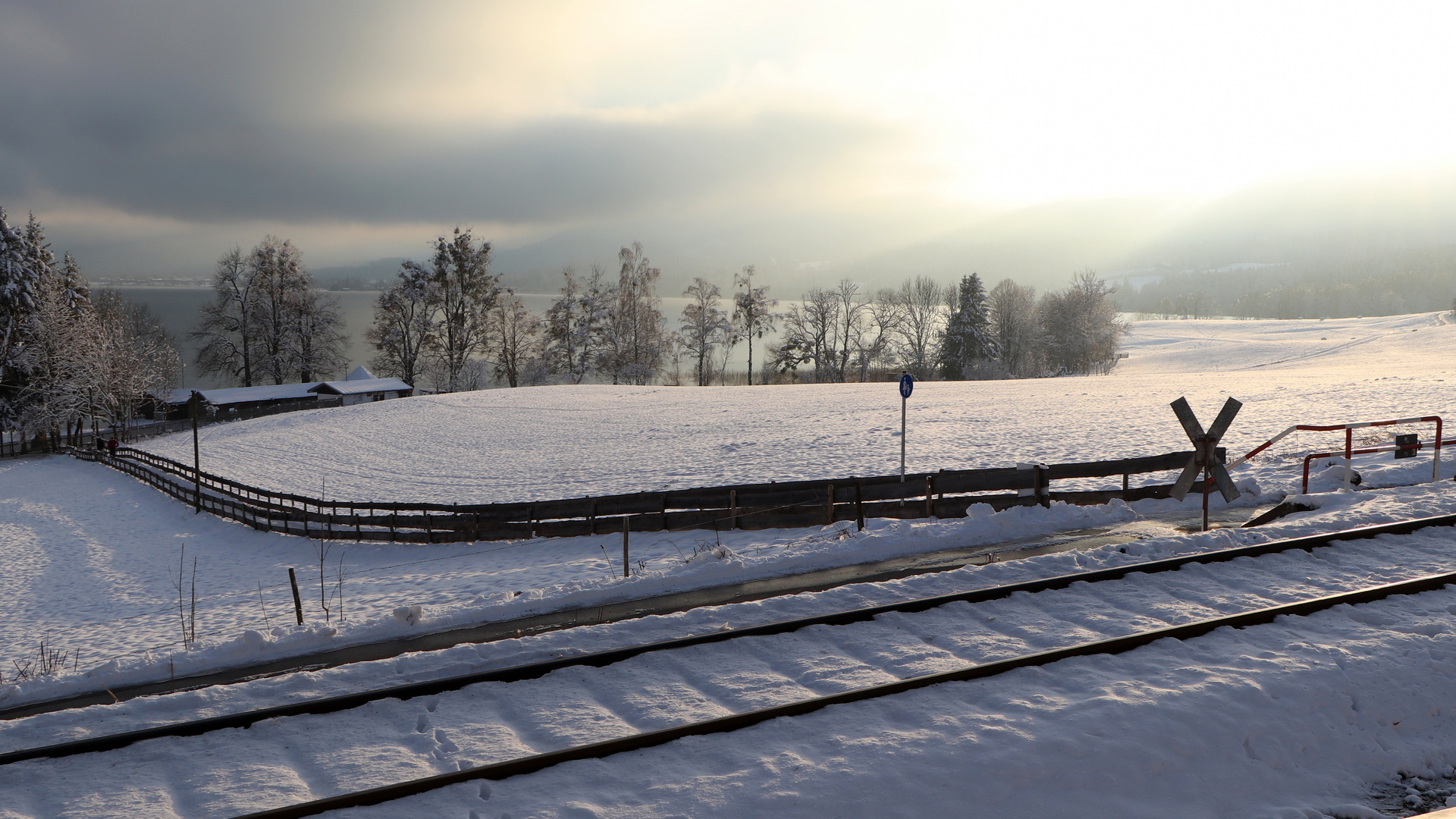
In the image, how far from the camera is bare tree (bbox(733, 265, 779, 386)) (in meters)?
73.3

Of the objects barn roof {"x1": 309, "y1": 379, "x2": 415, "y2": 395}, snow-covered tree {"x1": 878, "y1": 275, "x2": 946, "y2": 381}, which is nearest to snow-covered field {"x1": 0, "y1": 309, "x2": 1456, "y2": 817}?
barn roof {"x1": 309, "y1": 379, "x2": 415, "y2": 395}

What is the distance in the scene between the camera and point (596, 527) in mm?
17859

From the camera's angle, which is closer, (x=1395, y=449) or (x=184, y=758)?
(x=184, y=758)

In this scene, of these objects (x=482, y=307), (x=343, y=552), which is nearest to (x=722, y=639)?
(x=343, y=552)

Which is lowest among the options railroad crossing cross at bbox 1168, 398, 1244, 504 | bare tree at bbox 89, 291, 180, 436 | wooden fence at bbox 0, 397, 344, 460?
wooden fence at bbox 0, 397, 344, 460

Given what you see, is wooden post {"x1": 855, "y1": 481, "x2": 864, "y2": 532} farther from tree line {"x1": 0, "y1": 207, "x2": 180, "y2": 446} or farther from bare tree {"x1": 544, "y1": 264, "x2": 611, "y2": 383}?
tree line {"x1": 0, "y1": 207, "x2": 180, "y2": 446}

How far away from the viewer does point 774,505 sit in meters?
15.9

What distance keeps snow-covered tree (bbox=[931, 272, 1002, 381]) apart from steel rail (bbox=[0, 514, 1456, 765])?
59634 millimetres

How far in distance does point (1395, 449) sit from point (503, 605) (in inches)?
807

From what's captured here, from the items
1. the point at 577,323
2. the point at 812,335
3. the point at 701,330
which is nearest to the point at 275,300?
the point at 577,323

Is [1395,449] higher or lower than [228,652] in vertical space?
higher

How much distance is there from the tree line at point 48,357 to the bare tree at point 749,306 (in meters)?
49.5

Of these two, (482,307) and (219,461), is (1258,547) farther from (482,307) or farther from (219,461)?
(482,307)

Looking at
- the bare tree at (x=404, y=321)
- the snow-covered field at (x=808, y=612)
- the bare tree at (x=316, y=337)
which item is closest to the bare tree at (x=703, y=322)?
the bare tree at (x=404, y=321)
